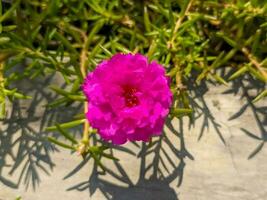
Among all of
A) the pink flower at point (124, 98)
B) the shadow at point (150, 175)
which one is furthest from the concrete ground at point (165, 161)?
the pink flower at point (124, 98)

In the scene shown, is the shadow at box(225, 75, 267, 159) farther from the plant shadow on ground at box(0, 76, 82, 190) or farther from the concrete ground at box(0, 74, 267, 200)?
the plant shadow on ground at box(0, 76, 82, 190)

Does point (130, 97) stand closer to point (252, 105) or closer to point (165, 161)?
point (165, 161)

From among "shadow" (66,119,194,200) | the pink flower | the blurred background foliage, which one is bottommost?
"shadow" (66,119,194,200)

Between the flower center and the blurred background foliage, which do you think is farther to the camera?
the blurred background foliage

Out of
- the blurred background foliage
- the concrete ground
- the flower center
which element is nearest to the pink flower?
the flower center

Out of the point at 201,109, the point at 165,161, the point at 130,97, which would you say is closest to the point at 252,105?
the point at 201,109

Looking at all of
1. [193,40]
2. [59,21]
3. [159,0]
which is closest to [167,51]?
[193,40]

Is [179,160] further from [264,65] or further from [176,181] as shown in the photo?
[264,65]
